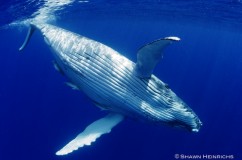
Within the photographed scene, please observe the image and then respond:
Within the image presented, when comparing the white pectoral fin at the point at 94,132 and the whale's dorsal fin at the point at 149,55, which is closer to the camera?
the whale's dorsal fin at the point at 149,55

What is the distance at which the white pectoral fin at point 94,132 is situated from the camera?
4.90 meters

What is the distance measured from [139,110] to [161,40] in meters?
1.37

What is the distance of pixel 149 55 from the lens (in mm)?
4258

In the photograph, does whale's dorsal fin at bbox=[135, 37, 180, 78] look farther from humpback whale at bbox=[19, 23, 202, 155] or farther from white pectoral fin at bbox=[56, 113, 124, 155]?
white pectoral fin at bbox=[56, 113, 124, 155]

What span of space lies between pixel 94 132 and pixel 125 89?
117 centimetres

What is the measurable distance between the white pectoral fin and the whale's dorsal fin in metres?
1.18

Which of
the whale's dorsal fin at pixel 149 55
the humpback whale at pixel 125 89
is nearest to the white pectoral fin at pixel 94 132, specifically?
the humpback whale at pixel 125 89

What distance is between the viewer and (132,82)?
183 inches

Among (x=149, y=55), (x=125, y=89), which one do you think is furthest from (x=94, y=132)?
(x=149, y=55)

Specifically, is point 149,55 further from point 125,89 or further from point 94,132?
point 94,132

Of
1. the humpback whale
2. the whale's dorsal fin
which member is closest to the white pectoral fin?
the humpback whale

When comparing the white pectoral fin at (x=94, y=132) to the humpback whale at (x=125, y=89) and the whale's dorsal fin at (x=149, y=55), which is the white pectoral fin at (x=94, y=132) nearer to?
the humpback whale at (x=125, y=89)

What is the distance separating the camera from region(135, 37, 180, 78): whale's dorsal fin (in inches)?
161

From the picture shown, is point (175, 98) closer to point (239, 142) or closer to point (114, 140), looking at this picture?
point (114, 140)
